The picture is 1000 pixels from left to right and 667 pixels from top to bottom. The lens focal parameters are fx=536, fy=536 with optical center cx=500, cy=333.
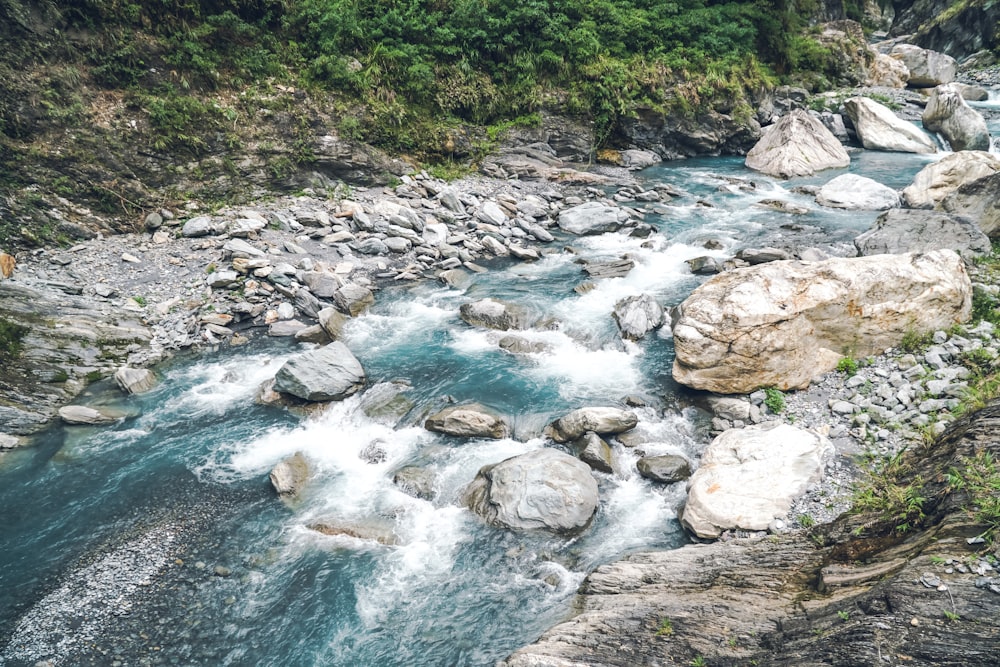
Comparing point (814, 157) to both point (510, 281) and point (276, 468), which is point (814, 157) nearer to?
point (510, 281)

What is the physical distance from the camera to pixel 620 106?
21656mm

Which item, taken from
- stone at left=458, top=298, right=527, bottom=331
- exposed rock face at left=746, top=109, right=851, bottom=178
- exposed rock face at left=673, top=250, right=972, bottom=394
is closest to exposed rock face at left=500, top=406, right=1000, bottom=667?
exposed rock face at left=673, top=250, right=972, bottom=394

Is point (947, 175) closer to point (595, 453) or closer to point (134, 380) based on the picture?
point (595, 453)

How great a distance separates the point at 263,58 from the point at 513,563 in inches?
659

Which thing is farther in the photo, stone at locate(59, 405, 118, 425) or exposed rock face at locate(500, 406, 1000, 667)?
stone at locate(59, 405, 118, 425)

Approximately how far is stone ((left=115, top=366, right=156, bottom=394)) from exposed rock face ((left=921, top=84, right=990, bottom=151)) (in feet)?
85.8

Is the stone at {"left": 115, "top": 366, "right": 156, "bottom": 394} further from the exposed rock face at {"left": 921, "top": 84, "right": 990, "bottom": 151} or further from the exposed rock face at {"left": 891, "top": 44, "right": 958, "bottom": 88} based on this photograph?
the exposed rock face at {"left": 891, "top": 44, "right": 958, "bottom": 88}

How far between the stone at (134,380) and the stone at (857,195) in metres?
17.9

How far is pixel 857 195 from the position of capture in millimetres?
15812

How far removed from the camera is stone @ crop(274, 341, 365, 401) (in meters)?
8.98

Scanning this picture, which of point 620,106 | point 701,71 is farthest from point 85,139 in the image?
point 701,71

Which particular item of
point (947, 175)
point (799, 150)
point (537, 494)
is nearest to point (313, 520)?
point (537, 494)

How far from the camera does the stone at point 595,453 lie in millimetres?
7441

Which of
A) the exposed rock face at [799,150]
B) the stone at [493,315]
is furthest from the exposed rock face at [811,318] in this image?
the exposed rock face at [799,150]
